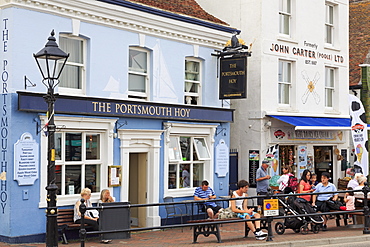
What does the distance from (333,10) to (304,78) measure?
3.99 meters

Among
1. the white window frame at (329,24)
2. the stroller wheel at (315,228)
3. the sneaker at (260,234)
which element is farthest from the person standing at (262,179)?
the white window frame at (329,24)

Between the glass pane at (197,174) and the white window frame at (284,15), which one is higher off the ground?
the white window frame at (284,15)

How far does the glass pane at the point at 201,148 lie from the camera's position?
18797mm

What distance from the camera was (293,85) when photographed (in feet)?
73.5

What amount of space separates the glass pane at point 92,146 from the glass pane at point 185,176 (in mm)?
3464

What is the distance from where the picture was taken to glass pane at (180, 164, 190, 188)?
1833 centimetres

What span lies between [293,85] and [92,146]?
9613 mm

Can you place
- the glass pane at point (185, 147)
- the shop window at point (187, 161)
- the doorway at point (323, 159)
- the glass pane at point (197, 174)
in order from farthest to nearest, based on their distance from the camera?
the doorway at point (323, 159) < the glass pane at point (197, 174) < the glass pane at point (185, 147) < the shop window at point (187, 161)

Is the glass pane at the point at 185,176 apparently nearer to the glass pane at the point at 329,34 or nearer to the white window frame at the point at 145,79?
the white window frame at the point at 145,79

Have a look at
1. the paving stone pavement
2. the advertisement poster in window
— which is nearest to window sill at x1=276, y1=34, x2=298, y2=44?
the paving stone pavement

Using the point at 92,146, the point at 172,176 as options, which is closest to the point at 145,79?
the point at 92,146

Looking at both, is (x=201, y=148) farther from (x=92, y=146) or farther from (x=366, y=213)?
(x=366, y=213)

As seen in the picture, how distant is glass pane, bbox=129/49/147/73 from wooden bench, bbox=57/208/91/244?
4619mm

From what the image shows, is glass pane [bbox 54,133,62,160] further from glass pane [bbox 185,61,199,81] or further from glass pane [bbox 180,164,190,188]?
glass pane [bbox 185,61,199,81]
